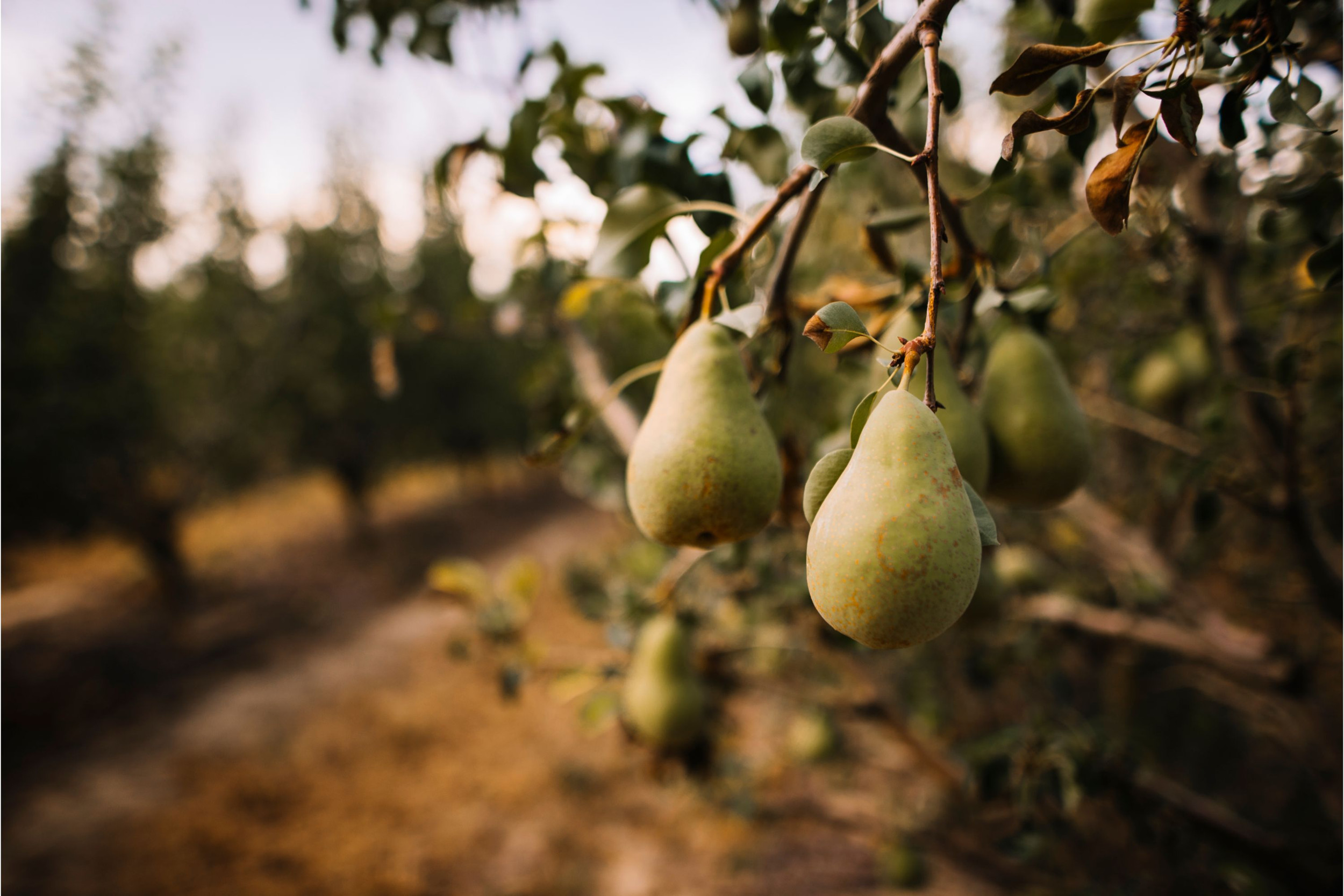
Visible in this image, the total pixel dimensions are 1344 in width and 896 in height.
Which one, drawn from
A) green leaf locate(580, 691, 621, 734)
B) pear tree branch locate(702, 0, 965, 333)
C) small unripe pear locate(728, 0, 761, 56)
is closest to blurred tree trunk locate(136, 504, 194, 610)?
green leaf locate(580, 691, 621, 734)

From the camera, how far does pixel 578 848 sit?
114 inches

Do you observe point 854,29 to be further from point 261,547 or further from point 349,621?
point 261,547

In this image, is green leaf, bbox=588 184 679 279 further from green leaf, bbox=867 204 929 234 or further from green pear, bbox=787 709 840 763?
green pear, bbox=787 709 840 763

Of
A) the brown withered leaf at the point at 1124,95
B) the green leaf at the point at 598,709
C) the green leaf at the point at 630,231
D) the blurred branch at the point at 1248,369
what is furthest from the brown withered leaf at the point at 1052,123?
the green leaf at the point at 598,709

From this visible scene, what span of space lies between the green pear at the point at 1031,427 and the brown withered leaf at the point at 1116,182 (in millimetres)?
235

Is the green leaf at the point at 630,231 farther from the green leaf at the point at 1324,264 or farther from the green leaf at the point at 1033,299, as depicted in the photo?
the green leaf at the point at 1324,264

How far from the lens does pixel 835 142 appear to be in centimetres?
49

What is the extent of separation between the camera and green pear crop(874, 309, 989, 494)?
61 cm

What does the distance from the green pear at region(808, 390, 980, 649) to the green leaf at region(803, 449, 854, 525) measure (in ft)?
0.06

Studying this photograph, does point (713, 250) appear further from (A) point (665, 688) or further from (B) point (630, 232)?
(A) point (665, 688)

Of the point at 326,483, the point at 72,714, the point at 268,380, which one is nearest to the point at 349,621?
the point at 72,714

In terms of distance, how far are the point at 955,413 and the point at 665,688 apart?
42.2 inches

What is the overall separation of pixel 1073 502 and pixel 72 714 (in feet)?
19.8

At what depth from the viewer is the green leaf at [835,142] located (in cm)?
48
